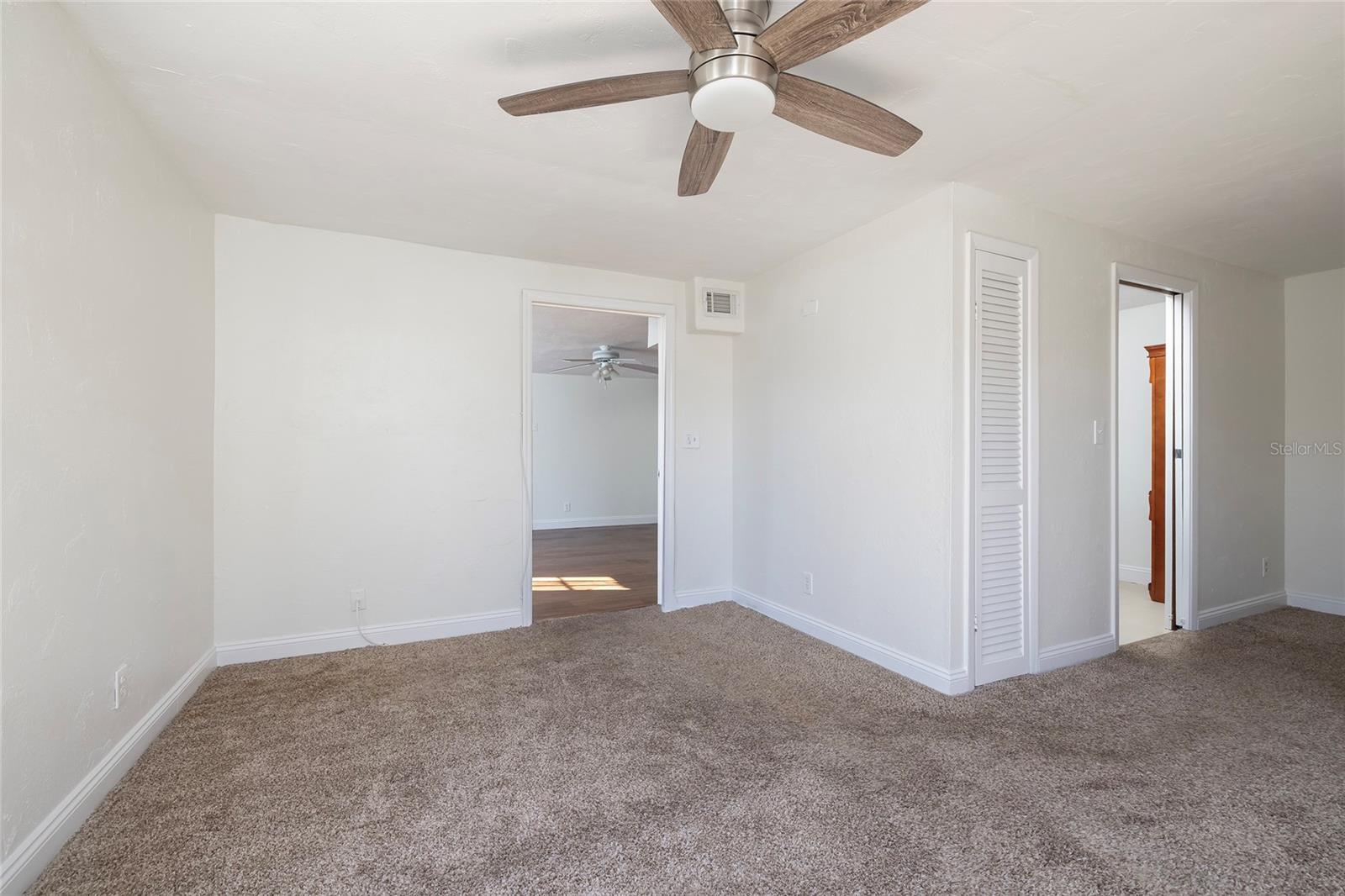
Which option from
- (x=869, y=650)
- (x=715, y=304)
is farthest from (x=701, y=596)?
(x=715, y=304)

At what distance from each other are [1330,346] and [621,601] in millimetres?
5059

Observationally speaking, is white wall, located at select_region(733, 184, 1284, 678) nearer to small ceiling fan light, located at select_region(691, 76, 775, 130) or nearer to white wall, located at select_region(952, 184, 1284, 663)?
white wall, located at select_region(952, 184, 1284, 663)

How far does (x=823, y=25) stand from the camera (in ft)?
4.71

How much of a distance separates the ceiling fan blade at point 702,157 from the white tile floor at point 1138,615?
3.49 metres

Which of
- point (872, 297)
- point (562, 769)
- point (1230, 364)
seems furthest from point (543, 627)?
point (1230, 364)

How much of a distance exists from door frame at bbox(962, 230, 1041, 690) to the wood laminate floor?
7.62ft

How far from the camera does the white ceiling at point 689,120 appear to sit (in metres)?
1.73

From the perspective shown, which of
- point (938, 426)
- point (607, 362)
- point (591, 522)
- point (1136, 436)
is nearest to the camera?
point (938, 426)

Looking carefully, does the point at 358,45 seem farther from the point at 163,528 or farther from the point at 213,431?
the point at 213,431

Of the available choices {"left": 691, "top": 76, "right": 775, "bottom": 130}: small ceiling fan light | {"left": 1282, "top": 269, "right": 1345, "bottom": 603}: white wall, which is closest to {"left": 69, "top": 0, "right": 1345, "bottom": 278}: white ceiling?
{"left": 691, "top": 76, "right": 775, "bottom": 130}: small ceiling fan light

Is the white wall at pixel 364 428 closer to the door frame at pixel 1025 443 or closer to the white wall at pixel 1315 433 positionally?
the door frame at pixel 1025 443

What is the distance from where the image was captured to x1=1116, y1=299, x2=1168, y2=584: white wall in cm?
502

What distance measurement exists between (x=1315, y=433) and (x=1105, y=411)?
218cm

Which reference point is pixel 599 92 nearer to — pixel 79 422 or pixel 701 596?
pixel 79 422
